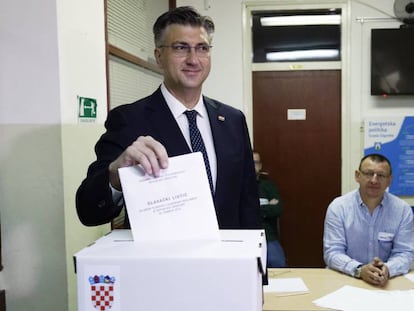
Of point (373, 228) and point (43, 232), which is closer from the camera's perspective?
point (43, 232)

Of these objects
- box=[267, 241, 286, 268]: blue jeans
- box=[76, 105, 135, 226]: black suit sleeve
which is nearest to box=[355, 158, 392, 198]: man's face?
box=[267, 241, 286, 268]: blue jeans

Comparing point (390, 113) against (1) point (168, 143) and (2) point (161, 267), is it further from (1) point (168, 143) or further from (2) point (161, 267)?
(2) point (161, 267)

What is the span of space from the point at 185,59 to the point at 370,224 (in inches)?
72.0

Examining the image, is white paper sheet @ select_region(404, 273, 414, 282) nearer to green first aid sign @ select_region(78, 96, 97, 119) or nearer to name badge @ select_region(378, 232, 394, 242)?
name badge @ select_region(378, 232, 394, 242)

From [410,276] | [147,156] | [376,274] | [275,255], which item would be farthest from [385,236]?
[147,156]

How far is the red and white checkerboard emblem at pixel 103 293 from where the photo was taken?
0.80 m

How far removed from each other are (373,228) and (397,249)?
0.17 metres

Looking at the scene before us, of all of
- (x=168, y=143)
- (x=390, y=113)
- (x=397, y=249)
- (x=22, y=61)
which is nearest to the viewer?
(x=168, y=143)

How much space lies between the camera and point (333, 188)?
4.29m

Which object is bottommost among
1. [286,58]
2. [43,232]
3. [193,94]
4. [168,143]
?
[43,232]

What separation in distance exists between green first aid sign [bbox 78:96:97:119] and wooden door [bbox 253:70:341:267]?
250 centimetres

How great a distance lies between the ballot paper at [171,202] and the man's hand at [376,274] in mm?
1572

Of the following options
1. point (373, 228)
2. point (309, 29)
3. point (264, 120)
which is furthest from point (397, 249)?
point (309, 29)

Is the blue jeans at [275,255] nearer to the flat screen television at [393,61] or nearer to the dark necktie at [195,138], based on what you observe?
the flat screen television at [393,61]
